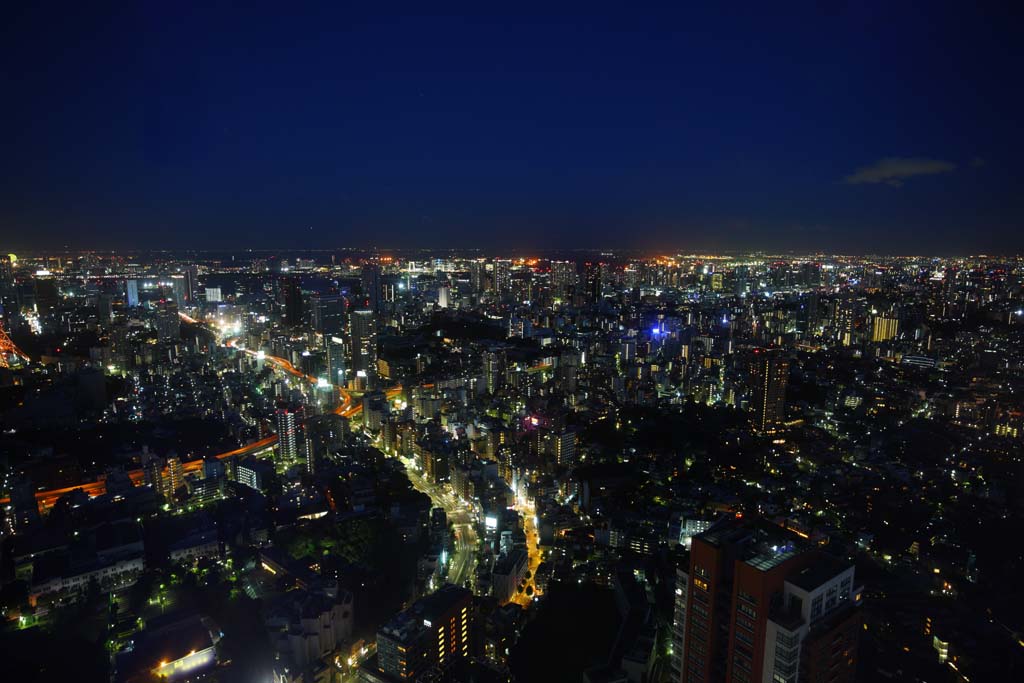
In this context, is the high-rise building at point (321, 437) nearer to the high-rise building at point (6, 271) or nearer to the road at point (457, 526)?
the road at point (457, 526)

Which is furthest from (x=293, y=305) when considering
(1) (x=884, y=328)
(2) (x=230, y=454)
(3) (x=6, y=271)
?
(1) (x=884, y=328)

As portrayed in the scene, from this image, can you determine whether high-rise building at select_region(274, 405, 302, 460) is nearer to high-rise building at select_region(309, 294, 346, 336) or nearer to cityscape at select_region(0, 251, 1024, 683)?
cityscape at select_region(0, 251, 1024, 683)

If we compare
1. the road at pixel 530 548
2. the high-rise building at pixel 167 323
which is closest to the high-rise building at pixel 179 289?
the high-rise building at pixel 167 323

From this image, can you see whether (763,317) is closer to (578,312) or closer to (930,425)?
(578,312)

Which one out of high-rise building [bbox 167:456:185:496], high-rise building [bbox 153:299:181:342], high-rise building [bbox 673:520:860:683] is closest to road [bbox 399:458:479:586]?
high-rise building [bbox 167:456:185:496]

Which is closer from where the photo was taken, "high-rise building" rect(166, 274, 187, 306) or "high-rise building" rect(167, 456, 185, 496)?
"high-rise building" rect(167, 456, 185, 496)

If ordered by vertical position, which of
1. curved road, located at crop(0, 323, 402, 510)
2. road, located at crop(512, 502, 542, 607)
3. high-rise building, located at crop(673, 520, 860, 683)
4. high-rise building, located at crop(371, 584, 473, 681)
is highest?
high-rise building, located at crop(673, 520, 860, 683)
